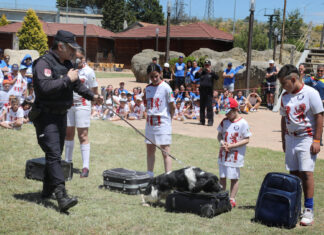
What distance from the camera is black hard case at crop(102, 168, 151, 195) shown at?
570 cm

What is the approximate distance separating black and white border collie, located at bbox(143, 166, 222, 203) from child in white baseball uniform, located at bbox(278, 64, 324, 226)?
104 centimetres

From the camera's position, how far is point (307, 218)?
4664 millimetres

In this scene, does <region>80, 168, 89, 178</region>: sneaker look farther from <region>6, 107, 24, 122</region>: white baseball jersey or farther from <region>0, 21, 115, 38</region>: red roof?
<region>0, 21, 115, 38</region>: red roof

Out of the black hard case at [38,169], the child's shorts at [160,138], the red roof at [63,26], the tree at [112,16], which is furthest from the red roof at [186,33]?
the black hard case at [38,169]

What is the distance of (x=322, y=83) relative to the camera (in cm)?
Answer: 970

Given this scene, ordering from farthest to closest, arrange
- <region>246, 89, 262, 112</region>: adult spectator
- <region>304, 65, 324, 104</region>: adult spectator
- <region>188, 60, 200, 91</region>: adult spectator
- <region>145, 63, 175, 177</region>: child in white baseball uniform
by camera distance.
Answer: <region>188, 60, 200, 91</region>: adult spectator, <region>246, 89, 262, 112</region>: adult spectator, <region>304, 65, 324, 104</region>: adult spectator, <region>145, 63, 175, 177</region>: child in white baseball uniform

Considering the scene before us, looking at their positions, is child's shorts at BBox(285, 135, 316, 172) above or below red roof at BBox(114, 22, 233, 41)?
below

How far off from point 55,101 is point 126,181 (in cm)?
169

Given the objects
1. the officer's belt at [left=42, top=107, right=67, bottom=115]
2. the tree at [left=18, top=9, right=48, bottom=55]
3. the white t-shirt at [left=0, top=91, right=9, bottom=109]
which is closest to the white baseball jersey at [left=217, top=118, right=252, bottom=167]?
the officer's belt at [left=42, top=107, right=67, bottom=115]

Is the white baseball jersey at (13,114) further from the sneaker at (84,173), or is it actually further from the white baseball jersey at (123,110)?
the sneaker at (84,173)

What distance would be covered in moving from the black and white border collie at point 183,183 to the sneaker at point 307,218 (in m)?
1.01

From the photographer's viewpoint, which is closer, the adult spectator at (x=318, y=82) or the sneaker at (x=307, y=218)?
the sneaker at (x=307, y=218)

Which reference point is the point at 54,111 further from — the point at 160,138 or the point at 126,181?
the point at 160,138

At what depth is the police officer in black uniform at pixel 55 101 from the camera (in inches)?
178
